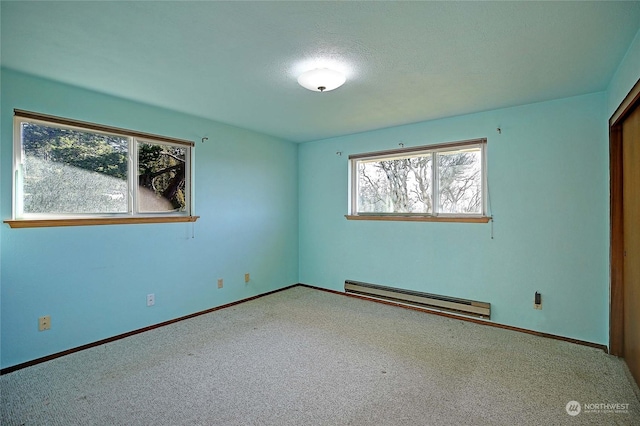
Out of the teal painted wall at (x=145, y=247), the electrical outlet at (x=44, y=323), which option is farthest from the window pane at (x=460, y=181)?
the electrical outlet at (x=44, y=323)

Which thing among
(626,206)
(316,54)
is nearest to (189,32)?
(316,54)

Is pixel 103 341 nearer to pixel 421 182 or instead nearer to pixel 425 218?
pixel 425 218

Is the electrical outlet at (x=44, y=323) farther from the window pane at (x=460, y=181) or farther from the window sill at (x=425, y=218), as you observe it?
the window pane at (x=460, y=181)

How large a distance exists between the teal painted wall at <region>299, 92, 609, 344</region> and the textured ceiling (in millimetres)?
327

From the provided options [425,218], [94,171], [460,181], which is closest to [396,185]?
[425,218]

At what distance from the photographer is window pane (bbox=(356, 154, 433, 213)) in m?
3.87

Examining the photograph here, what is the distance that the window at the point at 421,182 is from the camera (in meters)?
3.51

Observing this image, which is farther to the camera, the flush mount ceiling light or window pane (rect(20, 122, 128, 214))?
window pane (rect(20, 122, 128, 214))

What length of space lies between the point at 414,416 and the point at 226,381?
130 cm

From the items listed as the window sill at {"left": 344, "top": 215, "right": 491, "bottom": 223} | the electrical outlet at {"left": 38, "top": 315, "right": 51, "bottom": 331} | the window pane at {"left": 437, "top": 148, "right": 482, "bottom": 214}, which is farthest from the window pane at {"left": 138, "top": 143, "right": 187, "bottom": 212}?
the window pane at {"left": 437, "top": 148, "right": 482, "bottom": 214}

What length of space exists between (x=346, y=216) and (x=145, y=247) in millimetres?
2556

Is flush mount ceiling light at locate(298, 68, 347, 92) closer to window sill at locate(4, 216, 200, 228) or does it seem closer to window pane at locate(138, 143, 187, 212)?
window pane at locate(138, 143, 187, 212)

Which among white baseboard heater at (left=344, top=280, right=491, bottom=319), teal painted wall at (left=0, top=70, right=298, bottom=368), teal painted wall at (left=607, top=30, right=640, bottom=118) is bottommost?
white baseboard heater at (left=344, top=280, right=491, bottom=319)

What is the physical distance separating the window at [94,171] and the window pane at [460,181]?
9.97 feet
